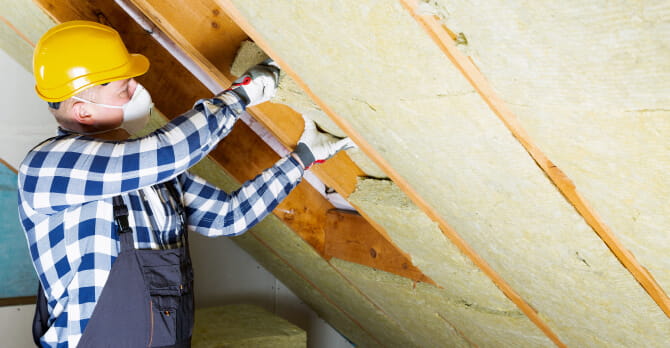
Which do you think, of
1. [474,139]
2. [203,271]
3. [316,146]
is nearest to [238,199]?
[316,146]

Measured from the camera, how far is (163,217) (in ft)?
5.73

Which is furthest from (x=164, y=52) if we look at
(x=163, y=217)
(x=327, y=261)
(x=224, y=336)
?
(x=224, y=336)

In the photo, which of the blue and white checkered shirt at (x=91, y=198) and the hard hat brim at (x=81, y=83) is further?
the hard hat brim at (x=81, y=83)

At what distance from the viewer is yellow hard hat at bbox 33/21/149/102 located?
1600 mm

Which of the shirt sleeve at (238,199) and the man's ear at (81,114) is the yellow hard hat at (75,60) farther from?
the shirt sleeve at (238,199)

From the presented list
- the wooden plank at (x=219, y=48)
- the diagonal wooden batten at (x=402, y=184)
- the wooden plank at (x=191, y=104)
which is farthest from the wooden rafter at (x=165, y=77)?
the diagonal wooden batten at (x=402, y=184)

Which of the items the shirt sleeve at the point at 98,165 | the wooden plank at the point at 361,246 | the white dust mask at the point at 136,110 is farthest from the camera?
the wooden plank at the point at 361,246

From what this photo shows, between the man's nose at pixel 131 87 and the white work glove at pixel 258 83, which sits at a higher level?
the man's nose at pixel 131 87

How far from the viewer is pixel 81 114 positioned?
5.44ft

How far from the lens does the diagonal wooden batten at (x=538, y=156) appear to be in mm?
1042

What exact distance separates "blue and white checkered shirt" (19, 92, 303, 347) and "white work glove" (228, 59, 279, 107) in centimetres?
3

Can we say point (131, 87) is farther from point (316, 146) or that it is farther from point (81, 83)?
point (316, 146)

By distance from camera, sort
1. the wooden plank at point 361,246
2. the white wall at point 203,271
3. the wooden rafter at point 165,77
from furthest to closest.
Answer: the white wall at point 203,271 < the wooden plank at point 361,246 < the wooden rafter at point 165,77

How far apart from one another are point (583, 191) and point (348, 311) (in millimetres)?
2355
